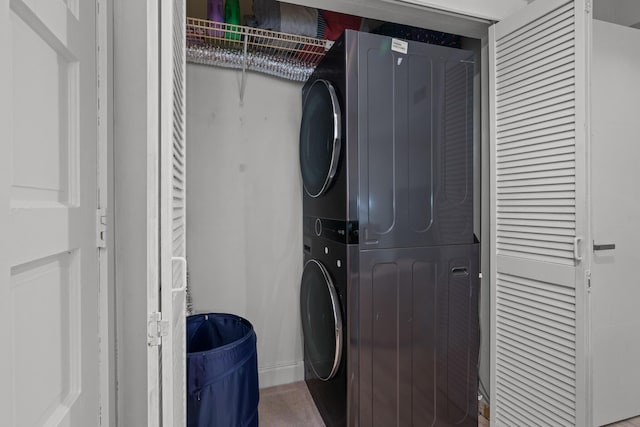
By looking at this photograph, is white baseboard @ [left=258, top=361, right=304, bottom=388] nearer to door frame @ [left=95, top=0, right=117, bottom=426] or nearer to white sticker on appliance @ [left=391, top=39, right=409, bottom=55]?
door frame @ [left=95, top=0, right=117, bottom=426]

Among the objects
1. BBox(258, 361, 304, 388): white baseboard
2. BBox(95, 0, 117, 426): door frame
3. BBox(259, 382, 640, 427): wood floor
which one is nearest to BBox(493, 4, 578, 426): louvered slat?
BBox(259, 382, 640, 427): wood floor

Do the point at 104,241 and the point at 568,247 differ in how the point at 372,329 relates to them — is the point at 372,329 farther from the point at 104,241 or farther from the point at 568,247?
the point at 104,241

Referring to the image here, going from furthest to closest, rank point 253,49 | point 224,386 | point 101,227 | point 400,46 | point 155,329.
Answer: point 253,49
point 400,46
point 224,386
point 101,227
point 155,329

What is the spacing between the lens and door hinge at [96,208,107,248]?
98 centimetres

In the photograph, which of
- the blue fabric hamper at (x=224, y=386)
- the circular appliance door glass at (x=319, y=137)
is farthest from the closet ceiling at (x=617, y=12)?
the blue fabric hamper at (x=224, y=386)

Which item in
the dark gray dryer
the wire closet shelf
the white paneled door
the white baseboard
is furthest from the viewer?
the white baseboard

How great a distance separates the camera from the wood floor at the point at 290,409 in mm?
1871

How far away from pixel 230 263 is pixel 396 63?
154cm

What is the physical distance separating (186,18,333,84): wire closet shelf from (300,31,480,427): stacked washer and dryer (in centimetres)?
28

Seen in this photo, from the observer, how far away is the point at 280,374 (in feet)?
7.49

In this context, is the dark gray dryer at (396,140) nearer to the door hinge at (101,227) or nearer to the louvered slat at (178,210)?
the louvered slat at (178,210)

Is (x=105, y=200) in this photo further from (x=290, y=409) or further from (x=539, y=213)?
(x=539, y=213)

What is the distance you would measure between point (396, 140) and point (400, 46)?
1.44ft

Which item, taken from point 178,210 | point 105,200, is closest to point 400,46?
point 178,210
